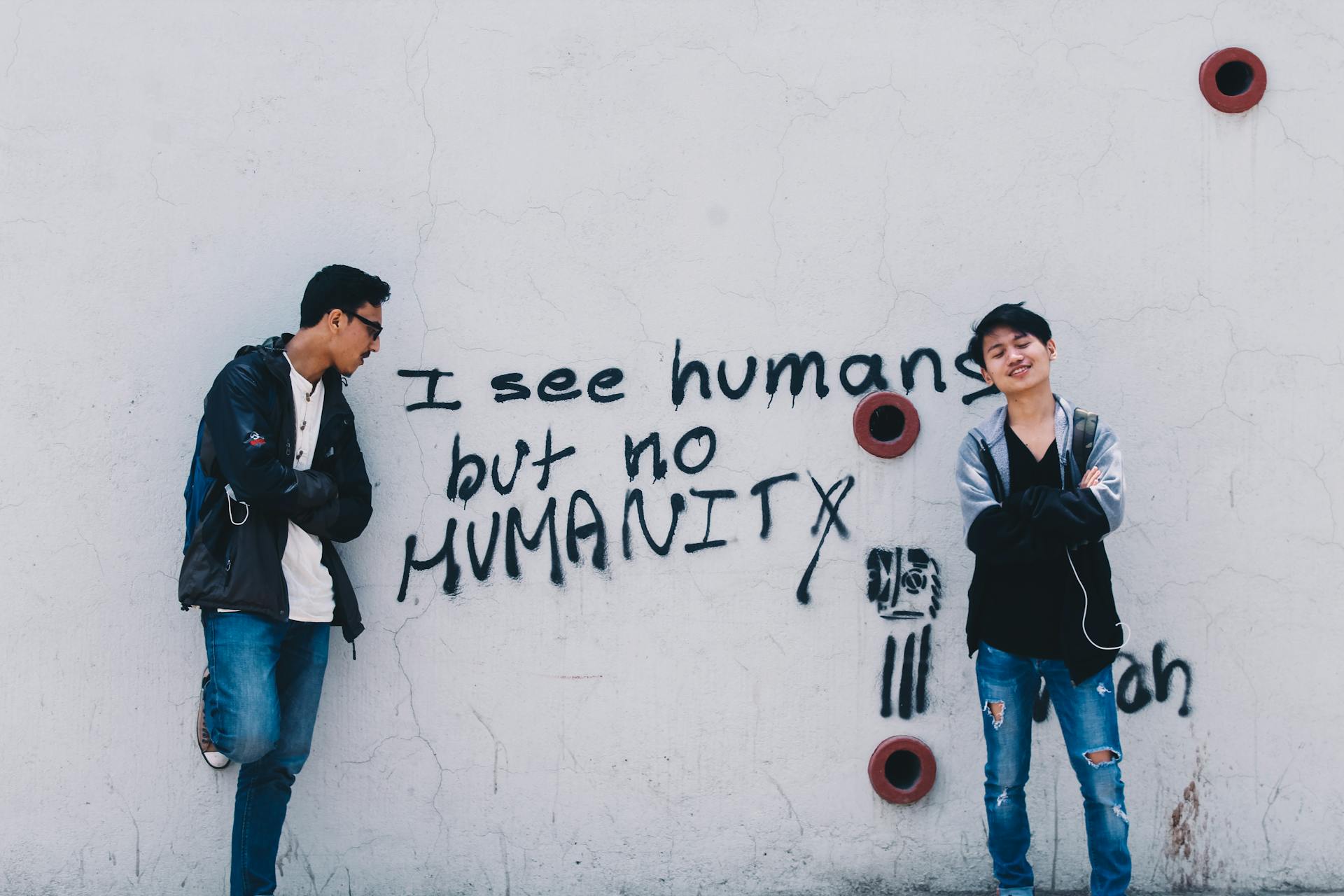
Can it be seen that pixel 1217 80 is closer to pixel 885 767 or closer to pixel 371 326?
pixel 885 767

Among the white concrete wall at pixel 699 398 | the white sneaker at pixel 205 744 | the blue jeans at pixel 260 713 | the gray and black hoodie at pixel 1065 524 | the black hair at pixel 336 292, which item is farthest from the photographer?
the white concrete wall at pixel 699 398

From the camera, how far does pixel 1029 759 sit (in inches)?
121

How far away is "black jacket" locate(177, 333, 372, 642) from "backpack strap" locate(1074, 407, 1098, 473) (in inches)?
85.1

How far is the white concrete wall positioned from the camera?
3.45 meters

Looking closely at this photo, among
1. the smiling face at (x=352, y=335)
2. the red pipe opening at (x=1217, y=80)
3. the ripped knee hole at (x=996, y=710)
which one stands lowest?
the ripped knee hole at (x=996, y=710)

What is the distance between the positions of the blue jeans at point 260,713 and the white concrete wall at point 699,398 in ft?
1.04

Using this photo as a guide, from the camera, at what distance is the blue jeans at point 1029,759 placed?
9.59 feet

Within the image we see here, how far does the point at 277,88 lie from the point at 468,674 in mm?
2063

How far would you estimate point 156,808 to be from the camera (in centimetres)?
346

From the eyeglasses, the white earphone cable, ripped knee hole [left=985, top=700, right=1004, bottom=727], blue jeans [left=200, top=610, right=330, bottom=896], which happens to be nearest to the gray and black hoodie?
the white earphone cable

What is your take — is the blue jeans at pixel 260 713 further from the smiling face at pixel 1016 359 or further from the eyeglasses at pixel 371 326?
the smiling face at pixel 1016 359

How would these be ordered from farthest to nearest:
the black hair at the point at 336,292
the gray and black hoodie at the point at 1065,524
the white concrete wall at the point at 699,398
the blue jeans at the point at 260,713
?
the white concrete wall at the point at 699,398, the black hair at the point at 336,292, the blue jeans at the point at 260,713, the gray and black hoodie at the point at 1065,524

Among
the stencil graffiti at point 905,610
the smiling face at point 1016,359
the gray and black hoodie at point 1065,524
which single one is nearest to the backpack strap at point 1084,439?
the gray and black hoodie at point 1065,524

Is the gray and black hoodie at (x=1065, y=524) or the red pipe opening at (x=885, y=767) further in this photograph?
the red pipe opening at (x=885, y=767)
